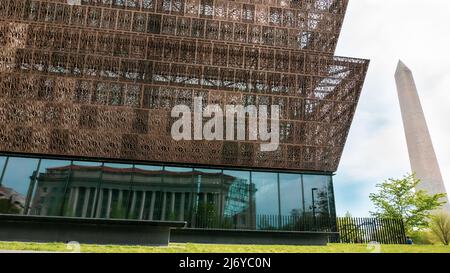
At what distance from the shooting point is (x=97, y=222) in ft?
49.3

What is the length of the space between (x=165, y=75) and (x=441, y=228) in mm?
→ 22323

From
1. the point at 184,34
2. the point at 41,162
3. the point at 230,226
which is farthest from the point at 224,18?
the point at 41,162

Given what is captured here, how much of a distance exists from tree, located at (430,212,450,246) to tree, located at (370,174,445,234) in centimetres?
287

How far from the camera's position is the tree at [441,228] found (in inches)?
911

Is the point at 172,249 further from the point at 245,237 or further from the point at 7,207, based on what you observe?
the point at 7,207

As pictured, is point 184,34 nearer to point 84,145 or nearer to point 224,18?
point 224,18

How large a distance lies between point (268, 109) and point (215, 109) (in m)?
3.83

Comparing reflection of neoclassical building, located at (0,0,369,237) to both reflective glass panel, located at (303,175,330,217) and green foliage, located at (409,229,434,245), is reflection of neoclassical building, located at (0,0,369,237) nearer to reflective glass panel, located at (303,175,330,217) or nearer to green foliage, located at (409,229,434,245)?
reflective glass panel, located at (303,175,330,217)

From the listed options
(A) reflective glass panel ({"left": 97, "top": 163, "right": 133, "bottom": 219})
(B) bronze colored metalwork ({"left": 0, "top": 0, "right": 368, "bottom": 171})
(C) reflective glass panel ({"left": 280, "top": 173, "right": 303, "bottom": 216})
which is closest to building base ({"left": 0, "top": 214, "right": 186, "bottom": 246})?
(A) reflective glass panel ({"left": 97, "top": 163, "right": 133, "bottom": 219})

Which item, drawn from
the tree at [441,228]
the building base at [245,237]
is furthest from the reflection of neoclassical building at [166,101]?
the tree at [441,228]

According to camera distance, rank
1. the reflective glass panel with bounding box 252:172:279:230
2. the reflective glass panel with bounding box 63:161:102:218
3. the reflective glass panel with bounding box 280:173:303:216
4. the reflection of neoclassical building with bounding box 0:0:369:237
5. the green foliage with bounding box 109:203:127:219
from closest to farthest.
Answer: the reflection of neoclassical building with bounding box 0:0:369:237, the reflective glass panel with bounding box 63:161:102:218, the green foliage with bounding box 109:203:127:219, the reflective glass panel with bounding box 252:172:279:230, the reflective glass panel with bounding box 280:173:303:216

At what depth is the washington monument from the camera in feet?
139

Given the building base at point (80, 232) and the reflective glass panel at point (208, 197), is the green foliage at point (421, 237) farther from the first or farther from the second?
the building base at point (80, 232)
